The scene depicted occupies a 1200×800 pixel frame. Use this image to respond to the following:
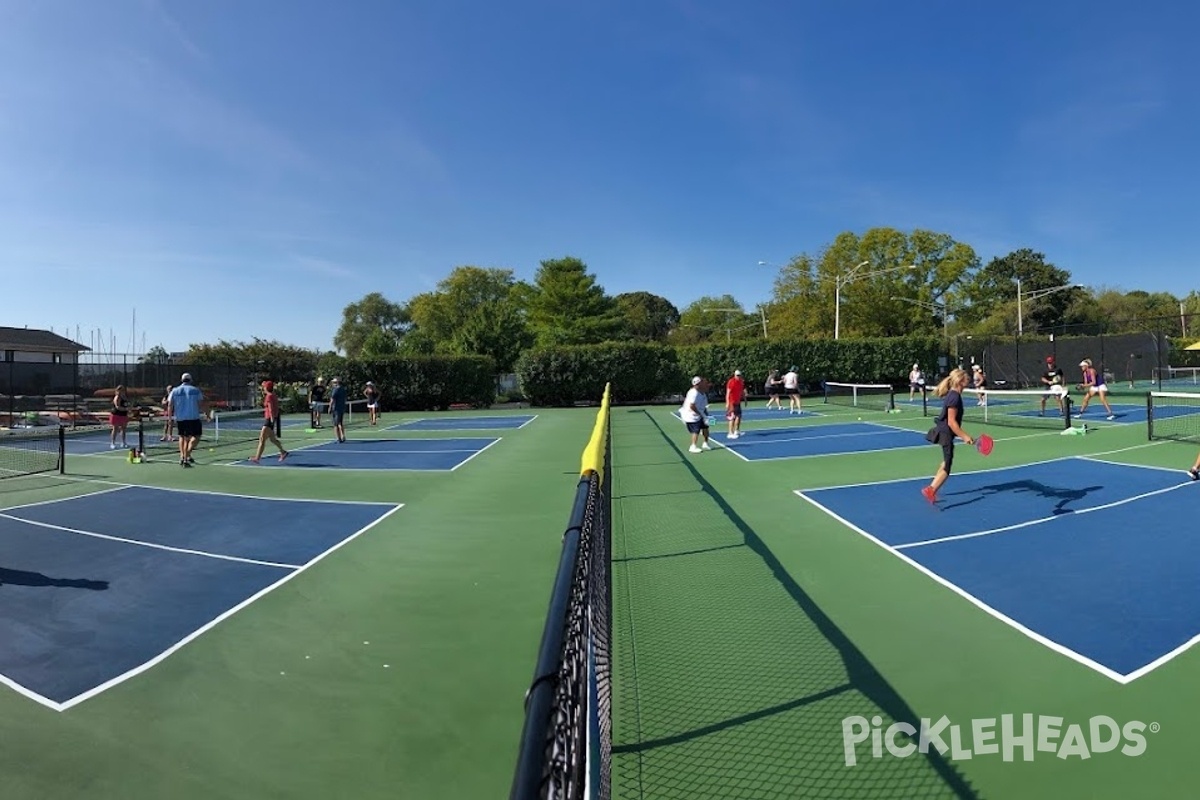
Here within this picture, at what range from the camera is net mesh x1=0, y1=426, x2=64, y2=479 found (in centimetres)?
1550

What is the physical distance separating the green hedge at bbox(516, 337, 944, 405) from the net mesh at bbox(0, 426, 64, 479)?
23.8 m

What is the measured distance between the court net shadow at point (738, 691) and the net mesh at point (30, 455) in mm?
15207

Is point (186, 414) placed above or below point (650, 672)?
above

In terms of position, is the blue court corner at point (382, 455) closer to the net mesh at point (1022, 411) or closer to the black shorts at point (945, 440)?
the black shorts at point (945, 440)

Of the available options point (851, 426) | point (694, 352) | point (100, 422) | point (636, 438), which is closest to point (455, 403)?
point (694, 352)

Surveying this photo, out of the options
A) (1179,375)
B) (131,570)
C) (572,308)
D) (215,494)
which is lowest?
(131,570)

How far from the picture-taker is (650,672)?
16.6 feet

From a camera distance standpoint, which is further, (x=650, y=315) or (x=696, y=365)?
(x=650, y=315)

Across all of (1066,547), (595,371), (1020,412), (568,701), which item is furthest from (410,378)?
(568,701)

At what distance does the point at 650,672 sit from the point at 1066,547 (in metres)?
5.67

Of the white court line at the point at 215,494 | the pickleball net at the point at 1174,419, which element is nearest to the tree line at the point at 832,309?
the pickleball net at the point at 1174,419

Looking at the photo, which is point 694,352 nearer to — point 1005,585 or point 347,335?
point 1005,585

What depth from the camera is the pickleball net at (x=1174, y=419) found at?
15758 mm

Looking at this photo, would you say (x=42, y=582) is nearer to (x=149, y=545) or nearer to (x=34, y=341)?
(x=149, y=545)
